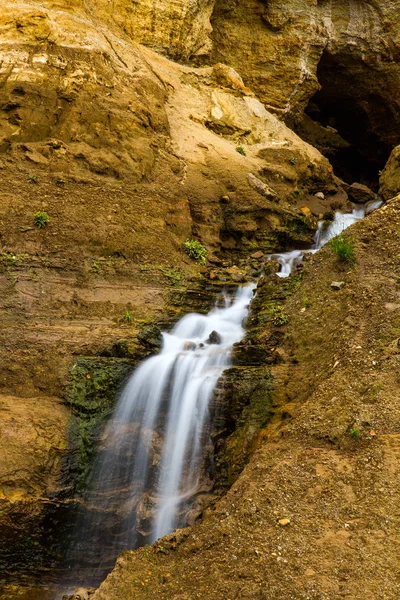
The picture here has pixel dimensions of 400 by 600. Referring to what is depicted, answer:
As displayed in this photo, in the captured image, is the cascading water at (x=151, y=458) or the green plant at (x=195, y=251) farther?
the green plant at (x=195, y=251)

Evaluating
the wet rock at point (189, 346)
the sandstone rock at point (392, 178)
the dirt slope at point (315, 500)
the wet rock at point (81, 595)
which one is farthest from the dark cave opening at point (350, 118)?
the wet rock at point (81, 595)

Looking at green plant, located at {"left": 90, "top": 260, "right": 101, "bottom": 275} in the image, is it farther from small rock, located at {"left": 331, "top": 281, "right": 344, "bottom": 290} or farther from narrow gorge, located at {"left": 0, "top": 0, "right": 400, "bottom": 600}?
small rock, located at {"left": 331, "top": 281, "right": 344, "bottom": 290}

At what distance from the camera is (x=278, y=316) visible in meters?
9.66

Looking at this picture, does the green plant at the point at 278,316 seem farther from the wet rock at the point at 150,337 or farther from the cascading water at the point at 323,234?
the cascading water at the point at 323,234

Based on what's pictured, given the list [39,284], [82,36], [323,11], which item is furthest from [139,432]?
[323,11]

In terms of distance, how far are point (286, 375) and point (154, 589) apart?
3.48 meters

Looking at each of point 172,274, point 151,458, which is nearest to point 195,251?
point 172,274

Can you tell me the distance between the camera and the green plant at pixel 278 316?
9516 mm

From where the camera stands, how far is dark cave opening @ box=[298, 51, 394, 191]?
23453mm

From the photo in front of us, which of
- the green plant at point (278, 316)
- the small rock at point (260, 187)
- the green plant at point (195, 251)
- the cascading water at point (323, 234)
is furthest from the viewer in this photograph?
the small rock at point (260, 187)

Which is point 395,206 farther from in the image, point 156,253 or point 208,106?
point 208,106

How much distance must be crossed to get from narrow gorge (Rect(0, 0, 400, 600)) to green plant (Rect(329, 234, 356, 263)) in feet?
0.29

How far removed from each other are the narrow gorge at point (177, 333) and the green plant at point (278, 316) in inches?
1.9

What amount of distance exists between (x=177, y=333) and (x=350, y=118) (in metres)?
18.5
